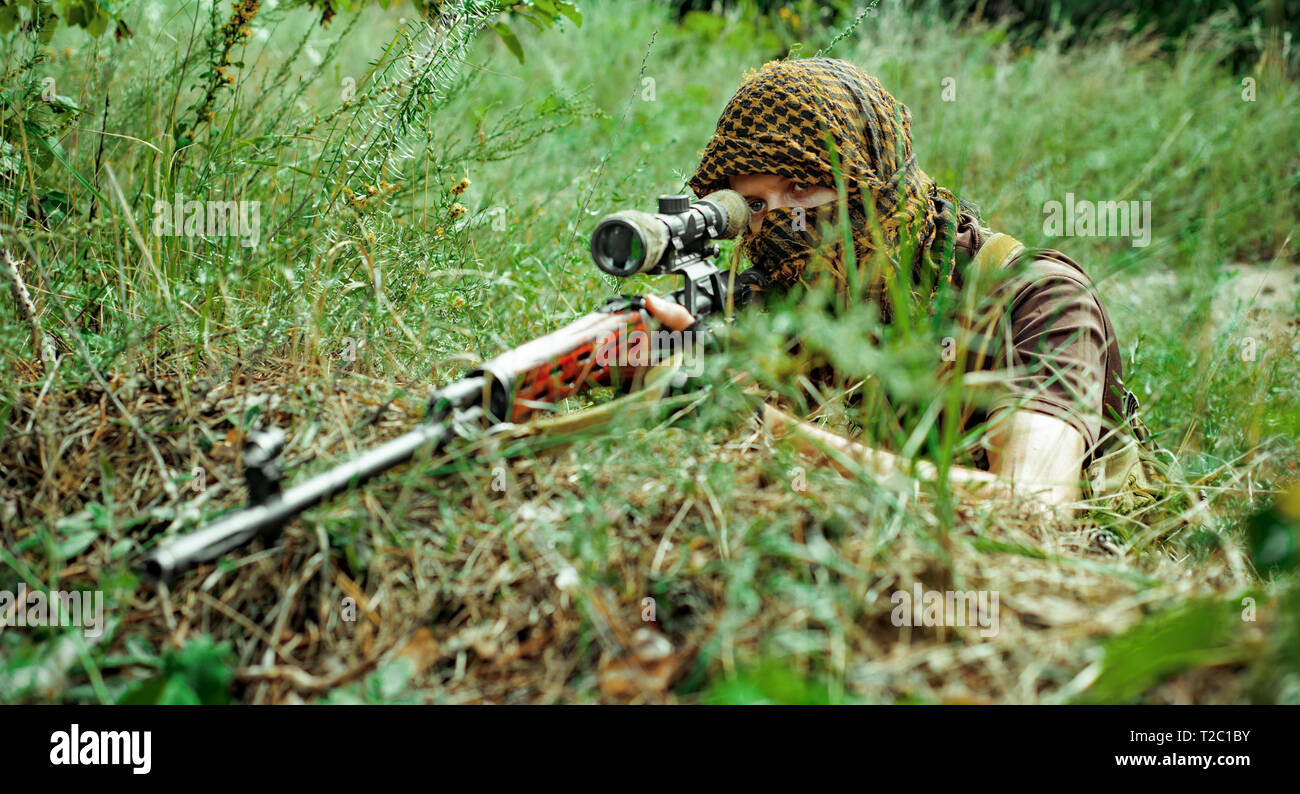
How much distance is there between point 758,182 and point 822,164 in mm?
202

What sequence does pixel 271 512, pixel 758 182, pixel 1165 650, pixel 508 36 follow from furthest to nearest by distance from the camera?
pixel 508 36
pixel 758 182
pixel 271 512
pixel 1165 650

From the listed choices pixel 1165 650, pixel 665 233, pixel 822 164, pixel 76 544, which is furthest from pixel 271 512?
pixel 822 164

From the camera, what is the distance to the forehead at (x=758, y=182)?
2.62 meters

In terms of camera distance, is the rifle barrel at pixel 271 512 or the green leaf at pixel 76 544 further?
the green leaf at pixel 76 544

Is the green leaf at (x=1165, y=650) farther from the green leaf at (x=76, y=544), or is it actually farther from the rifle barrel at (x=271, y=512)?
the green leaf at (x=76, y=544)

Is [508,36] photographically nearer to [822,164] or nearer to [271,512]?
[822,164]

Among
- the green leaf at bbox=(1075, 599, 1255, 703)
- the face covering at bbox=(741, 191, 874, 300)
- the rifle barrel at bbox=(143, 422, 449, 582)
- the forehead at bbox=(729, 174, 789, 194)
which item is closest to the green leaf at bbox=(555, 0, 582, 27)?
the forehead at bbox=(729, 174, 789, 194)

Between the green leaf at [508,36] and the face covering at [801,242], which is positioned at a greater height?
the green leaf at [508,36]

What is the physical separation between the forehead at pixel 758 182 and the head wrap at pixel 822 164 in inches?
1.0

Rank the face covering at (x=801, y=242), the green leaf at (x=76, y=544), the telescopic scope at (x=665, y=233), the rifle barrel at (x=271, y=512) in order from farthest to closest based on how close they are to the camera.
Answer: the face covering at (x=801, y=242) < the telescopic scope at (x=665, y=233) < the green leaf at (x=76, y=544) < the rifle barrel at (x=271, y=512)

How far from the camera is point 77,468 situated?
179cm

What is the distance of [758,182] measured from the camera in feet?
8.69

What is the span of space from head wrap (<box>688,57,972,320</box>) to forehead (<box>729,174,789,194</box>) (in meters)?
0.03

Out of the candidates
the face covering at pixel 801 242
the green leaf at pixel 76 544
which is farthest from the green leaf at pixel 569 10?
the green leaf at pixel 76 544
